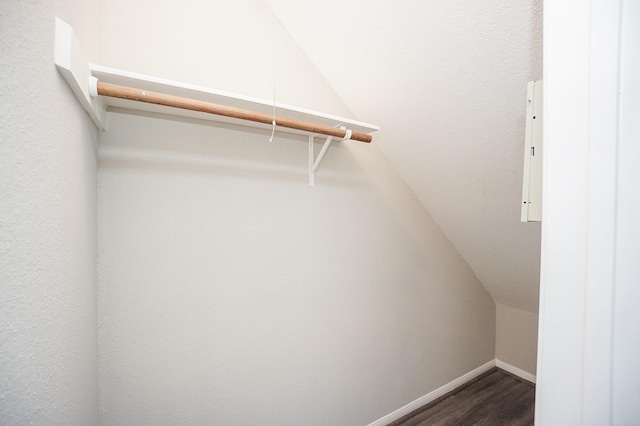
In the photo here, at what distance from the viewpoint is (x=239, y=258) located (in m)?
1.18

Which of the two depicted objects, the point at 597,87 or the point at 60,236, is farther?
the point at 60,236

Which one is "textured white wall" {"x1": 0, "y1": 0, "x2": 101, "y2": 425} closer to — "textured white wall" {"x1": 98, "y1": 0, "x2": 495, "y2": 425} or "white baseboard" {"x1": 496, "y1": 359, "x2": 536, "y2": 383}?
"textured white wall" {"x1": 98, "y1": 0, "x2": 495, "y2": 425}

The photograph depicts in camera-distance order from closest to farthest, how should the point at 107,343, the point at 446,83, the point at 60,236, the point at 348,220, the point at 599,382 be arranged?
1. the point at 599,382
2. the point at 60,236
3. the point at 107,343
4. the point at 446,83
5. the point at 348,220

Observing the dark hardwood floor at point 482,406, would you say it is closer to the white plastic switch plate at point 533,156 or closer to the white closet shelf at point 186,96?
the white plastic switch plate at point 533,156

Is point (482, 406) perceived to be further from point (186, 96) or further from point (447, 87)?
point (186, 96)

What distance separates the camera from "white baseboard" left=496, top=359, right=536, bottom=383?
215 centimetres

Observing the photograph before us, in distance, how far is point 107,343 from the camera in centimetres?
93

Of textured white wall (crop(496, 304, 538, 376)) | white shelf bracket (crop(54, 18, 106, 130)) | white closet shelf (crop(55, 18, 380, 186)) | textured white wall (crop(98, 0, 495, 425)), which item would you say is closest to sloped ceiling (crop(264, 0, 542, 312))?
textured white wall (crop(98, 0, 495, 425))

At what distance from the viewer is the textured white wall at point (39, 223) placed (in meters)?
0.38

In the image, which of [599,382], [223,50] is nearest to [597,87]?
[599,382]

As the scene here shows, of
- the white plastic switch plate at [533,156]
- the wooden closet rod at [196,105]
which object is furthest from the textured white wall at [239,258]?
the white plastic switch plate at [533,156]

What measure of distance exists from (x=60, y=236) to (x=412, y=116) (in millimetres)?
A: 1426

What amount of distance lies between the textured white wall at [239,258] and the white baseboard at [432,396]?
58mm

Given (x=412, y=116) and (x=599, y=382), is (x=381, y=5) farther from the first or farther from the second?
(x=599, y=382)
